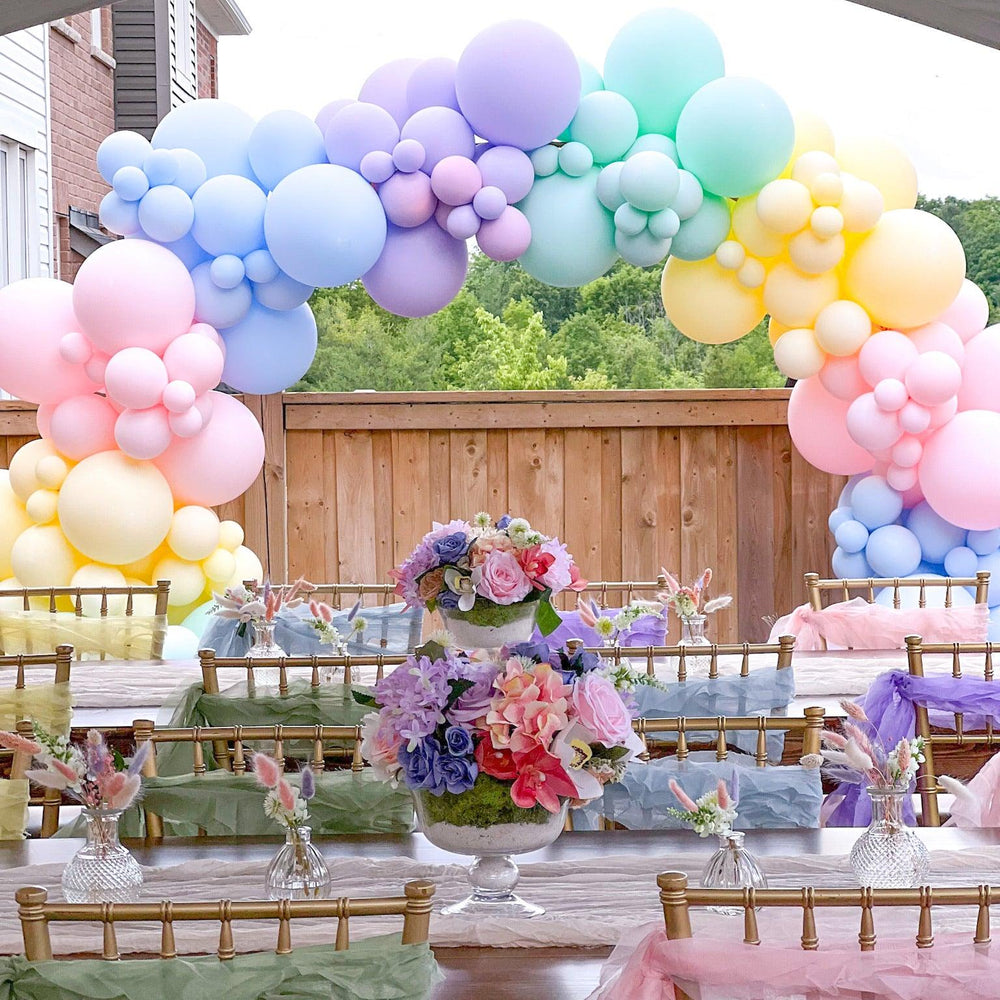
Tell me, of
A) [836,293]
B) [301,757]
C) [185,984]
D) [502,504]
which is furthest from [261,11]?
[185,984]

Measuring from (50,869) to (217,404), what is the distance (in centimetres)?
251

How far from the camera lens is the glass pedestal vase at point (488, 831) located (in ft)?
4.95

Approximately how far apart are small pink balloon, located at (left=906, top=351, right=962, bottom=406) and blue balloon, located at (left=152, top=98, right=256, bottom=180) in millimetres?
2046

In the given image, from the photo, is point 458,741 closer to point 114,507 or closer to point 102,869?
point 102,869

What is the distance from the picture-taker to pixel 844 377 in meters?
4.13

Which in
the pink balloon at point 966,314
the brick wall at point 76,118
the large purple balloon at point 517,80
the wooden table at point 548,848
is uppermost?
the brick wall at point 76,118

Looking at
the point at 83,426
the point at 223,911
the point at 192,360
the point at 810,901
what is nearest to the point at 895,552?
the point at 192,360

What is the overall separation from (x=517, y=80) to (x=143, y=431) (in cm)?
143

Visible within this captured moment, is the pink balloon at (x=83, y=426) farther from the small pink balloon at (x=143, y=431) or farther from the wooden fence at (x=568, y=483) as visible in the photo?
the wooden fence at (x=568, y=483)

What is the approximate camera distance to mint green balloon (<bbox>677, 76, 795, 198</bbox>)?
3.73 meters

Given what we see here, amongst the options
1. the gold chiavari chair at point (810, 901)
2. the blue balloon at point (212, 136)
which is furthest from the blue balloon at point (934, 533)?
the gold chiavari chair at point (810, 901)

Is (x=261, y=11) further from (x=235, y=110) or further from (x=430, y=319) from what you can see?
(x=235, y=110)

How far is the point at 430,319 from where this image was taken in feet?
40.1

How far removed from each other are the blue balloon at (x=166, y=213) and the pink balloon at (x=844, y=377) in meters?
1.97
